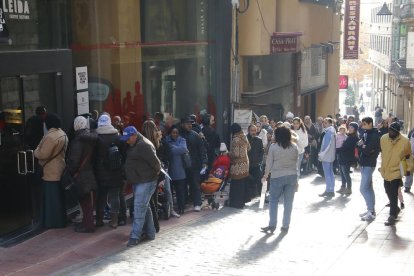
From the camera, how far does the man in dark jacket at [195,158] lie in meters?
11.9

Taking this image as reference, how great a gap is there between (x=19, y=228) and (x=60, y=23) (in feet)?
10.4

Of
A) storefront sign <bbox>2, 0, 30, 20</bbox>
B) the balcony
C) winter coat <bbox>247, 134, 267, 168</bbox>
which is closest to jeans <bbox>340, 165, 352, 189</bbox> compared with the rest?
winter coat <bbox>247, 134, 267, 168</bbox>

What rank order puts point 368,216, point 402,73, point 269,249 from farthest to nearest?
point 402,73 → point 368,216 → point 269,249

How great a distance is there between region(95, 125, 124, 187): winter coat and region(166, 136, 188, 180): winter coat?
154 centimetres

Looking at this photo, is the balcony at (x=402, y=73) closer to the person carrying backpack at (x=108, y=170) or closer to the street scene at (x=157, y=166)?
the street scene at (x=157, y=166)

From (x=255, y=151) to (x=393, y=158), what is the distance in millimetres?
2591

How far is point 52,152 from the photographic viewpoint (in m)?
9.63

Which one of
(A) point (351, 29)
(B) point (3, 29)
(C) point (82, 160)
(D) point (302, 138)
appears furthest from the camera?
(A) point (351, 29)

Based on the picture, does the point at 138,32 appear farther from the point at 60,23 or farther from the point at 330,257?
the point at 330,257

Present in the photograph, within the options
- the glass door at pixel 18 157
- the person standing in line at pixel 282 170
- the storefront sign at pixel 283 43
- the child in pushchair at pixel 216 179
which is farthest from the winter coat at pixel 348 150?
the glass door at pixel 18 157

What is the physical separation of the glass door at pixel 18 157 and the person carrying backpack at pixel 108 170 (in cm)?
90

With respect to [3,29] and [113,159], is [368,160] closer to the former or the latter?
[113,159]

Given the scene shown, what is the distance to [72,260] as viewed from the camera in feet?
28.4

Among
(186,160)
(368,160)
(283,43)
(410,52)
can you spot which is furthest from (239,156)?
(410,52)
